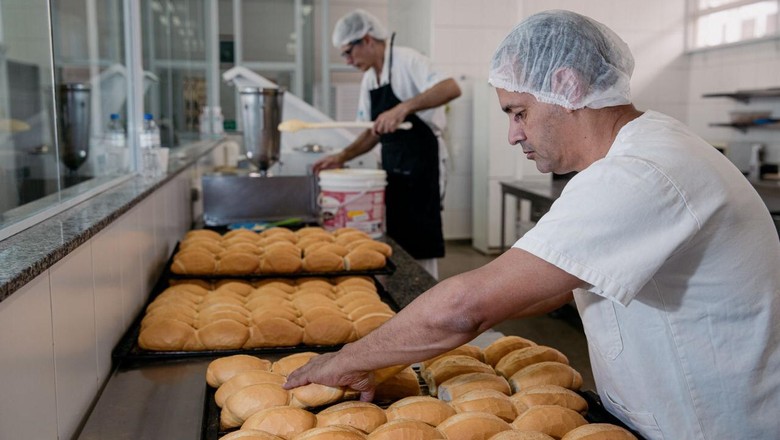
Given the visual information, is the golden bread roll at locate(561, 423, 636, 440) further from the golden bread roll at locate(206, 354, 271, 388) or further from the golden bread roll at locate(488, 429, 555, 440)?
the golden bread roll at locate(206, 354, 271, 388)

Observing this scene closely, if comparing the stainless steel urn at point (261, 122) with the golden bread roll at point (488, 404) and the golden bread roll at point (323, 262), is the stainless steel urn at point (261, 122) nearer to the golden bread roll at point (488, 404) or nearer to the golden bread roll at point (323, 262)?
the golden bread roll at point (323, 262)

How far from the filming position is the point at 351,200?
105 inches

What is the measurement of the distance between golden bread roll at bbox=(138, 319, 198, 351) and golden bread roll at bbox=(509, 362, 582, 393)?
2.24 feet

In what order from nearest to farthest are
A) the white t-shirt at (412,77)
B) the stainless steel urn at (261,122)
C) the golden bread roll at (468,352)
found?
the golden bread roll at (468,352) → the stainless steel urn at (261,122) → the white t-shirt at (412,77)

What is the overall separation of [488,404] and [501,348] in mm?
309

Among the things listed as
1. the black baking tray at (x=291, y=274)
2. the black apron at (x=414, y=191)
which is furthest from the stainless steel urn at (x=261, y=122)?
the black baking tray at (x=291, y=274)

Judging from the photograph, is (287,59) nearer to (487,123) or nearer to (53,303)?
(487,123)

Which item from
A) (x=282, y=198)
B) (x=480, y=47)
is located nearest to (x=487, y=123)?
(x=480, y=47)

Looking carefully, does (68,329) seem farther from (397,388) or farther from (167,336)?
(397,388)

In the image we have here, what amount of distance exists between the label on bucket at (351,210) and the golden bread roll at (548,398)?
5.26ft

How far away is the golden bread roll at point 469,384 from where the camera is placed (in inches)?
44.6

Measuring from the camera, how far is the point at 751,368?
1.07 m

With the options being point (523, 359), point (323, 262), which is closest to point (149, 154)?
point (323, 262)

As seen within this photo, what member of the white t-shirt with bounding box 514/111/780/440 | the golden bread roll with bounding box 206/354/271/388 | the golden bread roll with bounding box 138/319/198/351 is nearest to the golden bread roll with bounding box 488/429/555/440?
the white t-shirt with bounding box 514/111/780/440
